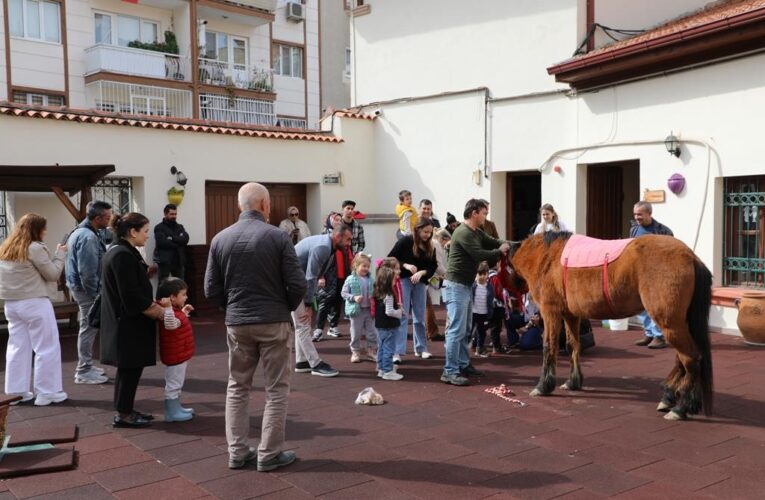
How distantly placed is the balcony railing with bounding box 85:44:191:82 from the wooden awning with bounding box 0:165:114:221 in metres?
13.7

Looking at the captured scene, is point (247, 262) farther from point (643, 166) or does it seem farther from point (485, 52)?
point (485, 52)

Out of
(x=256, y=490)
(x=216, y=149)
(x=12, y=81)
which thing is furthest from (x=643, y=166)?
(x=12, y=81)

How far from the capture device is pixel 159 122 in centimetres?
1184

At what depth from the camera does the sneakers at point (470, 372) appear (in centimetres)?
741

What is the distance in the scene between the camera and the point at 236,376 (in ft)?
15.4

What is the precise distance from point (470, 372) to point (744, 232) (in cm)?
506

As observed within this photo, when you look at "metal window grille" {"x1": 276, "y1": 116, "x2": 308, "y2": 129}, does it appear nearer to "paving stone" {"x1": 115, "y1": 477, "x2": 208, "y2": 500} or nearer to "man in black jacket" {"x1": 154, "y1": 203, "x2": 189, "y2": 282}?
"man in black jacket" {"x1": 154, "y1": 203, "x2": 189, "y2": 282}

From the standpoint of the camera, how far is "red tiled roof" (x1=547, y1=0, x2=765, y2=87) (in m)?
8.89

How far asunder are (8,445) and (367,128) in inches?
435

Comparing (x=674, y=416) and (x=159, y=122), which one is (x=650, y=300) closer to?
(x=674, y=416)

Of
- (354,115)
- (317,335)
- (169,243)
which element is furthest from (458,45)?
(317,335)

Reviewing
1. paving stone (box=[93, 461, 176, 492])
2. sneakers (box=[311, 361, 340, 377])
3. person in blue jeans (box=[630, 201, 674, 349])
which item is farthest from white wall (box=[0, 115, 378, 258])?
paving stone (box=[93, 461, 176, 492])

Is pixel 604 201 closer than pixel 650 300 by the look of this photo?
No

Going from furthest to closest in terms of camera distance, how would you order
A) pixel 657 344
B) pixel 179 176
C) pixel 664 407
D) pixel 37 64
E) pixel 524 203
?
pixel 37 64
pixel 524 203
pixel 179 176
pixel 657 344
pixel 664 407
